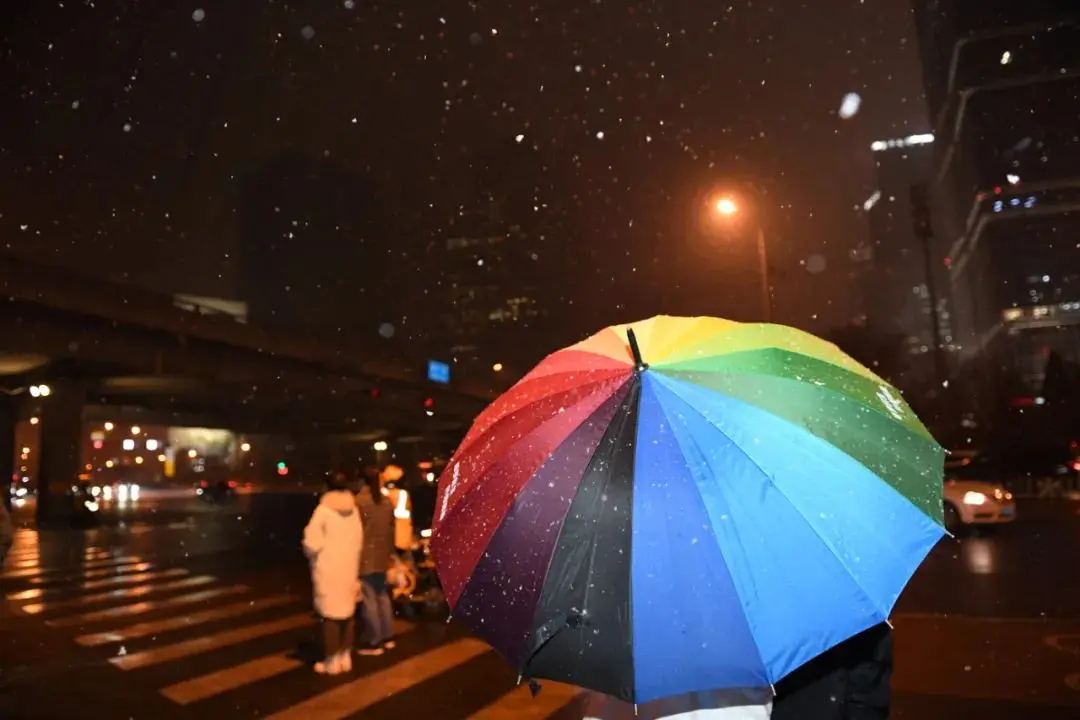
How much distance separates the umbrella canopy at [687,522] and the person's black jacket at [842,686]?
0.42 meters

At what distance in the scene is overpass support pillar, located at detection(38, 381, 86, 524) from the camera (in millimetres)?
40094

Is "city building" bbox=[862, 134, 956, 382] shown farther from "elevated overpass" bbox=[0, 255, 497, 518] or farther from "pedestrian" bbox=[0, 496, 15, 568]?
"pedestrian" bbox=[0, 496, 15, 568]

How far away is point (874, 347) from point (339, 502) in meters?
54.6

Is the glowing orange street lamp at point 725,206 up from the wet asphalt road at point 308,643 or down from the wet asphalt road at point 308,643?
up

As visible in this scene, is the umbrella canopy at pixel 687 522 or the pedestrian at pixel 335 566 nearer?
the umbrella canopy at pixel 687 522

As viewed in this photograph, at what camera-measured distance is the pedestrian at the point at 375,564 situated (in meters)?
9.20

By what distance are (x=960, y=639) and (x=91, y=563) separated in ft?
54.6

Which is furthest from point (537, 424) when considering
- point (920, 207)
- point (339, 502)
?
point (920, 207)

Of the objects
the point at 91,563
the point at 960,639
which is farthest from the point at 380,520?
the point at 91,563

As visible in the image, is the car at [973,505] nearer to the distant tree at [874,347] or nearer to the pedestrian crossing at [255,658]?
the pedestrian crossing at [255,658]

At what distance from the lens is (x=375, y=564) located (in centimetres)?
922

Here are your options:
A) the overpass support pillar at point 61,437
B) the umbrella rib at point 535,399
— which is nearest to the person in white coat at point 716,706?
the umbrella rib at point 535,399

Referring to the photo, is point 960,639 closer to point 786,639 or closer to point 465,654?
point 465,654

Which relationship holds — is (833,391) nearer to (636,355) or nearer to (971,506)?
(636,355)
